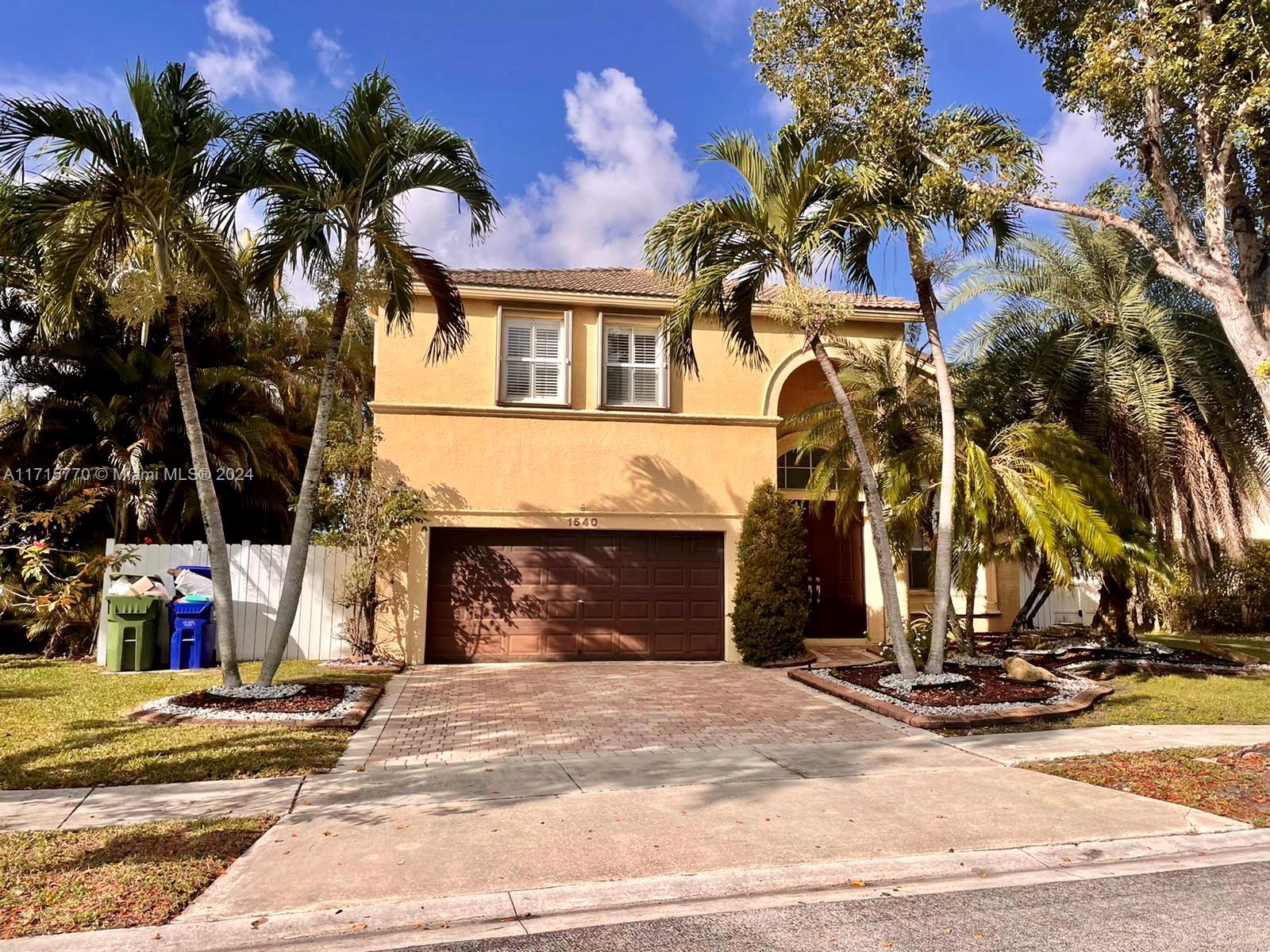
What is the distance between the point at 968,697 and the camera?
32.1 feet

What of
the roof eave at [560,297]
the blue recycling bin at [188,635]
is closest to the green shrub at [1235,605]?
the roof eave at [560,297]

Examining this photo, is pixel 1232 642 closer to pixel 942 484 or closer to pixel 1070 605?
pixel 1070 605

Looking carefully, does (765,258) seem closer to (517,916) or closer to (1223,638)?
(517,916)

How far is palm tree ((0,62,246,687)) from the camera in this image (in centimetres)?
861

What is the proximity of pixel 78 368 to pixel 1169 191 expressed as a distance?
59.4 feet

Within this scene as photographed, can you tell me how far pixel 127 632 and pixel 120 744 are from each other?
5610 millimetres

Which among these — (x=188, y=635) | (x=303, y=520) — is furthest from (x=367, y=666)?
(x=303, y=520)

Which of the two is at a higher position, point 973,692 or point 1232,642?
point 1232,642

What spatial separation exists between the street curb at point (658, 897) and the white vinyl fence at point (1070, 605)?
14.2 meters

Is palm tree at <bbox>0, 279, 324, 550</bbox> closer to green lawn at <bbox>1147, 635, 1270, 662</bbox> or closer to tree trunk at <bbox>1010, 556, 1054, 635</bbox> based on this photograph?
tree trunk at <bbox>1010, 556, 1054, 635</bbox>

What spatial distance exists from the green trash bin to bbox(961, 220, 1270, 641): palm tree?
13.2 metres

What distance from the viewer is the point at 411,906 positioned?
14.4 feet

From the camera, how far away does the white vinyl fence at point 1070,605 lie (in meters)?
19.0

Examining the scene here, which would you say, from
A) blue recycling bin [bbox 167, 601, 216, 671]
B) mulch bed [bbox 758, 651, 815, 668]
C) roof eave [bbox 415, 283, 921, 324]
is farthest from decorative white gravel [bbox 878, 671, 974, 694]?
blue recycling bin [bbox 167, 601, 216, 671]
